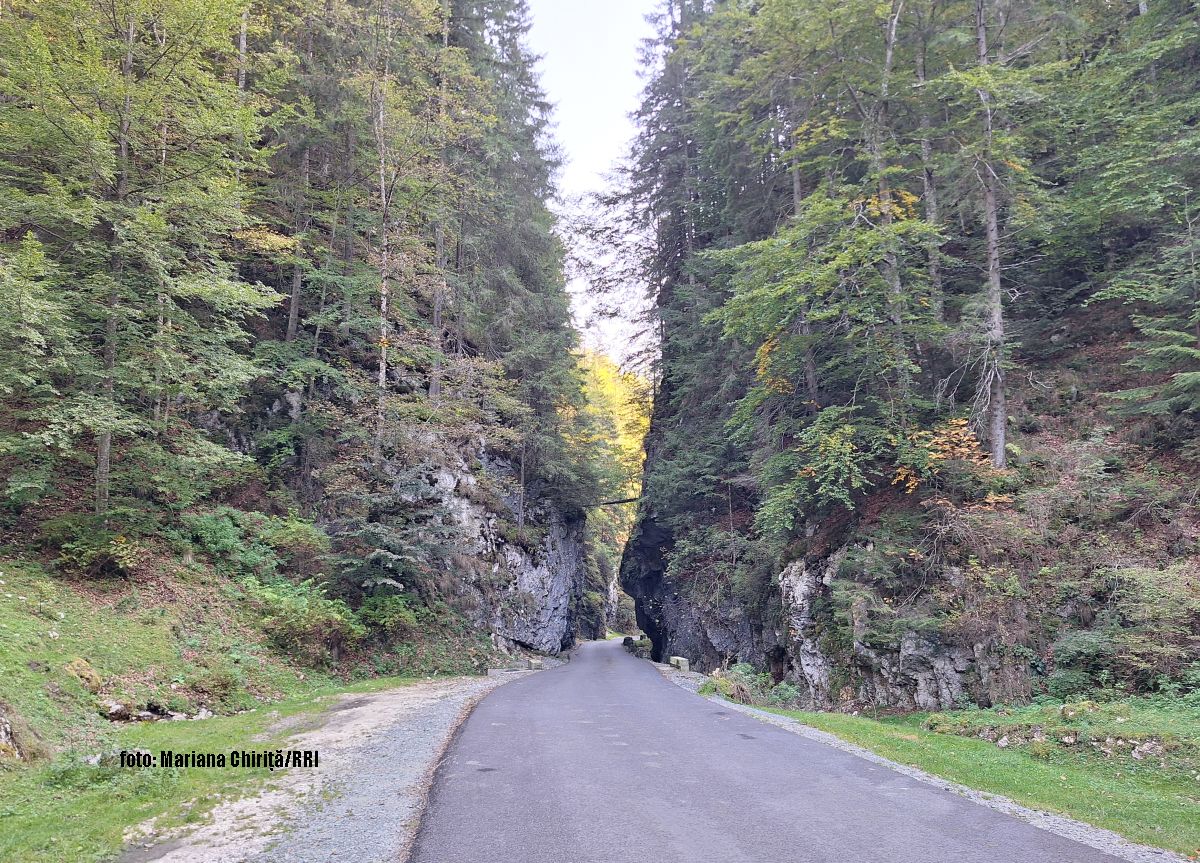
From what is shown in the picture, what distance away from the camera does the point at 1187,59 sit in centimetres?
1495

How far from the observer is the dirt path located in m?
4.49

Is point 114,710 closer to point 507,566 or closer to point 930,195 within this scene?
point 507,566

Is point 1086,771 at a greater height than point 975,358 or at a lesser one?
lesser

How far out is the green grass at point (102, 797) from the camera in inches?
174

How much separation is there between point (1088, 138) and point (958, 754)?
1690 centimetres

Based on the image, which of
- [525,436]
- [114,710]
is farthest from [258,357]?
[525,436]

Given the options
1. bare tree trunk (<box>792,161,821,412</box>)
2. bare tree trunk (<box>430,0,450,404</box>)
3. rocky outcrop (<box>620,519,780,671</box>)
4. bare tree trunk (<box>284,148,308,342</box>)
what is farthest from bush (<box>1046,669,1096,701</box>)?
bare tree trunk (<box>284,148,308,342</box>)

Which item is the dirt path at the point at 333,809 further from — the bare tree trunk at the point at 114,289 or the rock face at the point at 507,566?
the rock face at the point at 507,566

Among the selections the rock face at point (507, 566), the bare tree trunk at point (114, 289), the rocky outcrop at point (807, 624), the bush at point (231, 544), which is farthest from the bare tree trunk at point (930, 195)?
the bush at point (231, 544)

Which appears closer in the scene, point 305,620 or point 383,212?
point 305,620

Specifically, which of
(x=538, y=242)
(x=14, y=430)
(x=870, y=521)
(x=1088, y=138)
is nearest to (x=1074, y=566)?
(x=870, y=521)

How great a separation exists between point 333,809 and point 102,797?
6.76ft

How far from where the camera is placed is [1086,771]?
7000mm

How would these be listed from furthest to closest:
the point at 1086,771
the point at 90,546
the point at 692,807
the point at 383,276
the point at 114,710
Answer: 1. the point at 383,276
2. the point at 90,546
3. the point at 114,710
4. the point at 1086,771
5. the point at 692,807
